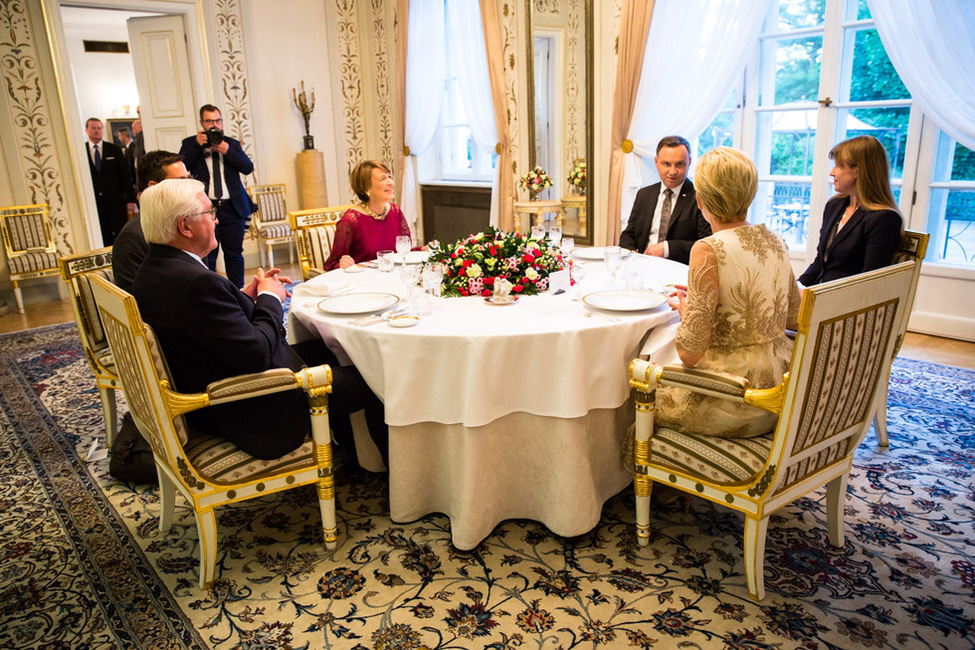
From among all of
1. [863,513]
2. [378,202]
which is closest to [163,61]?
[378,202]

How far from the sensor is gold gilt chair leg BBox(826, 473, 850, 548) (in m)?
2.13

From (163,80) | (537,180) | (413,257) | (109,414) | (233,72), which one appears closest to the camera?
(109,414)

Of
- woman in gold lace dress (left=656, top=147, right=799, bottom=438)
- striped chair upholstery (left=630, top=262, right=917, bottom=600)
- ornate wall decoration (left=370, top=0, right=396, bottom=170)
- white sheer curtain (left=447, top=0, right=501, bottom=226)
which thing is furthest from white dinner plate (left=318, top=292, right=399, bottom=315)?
ornate wall decoration (left=370, top=0, right=396, bottom=170)

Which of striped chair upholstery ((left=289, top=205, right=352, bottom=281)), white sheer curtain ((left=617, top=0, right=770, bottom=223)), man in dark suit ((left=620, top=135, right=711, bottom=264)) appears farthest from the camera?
white sheer curtain ((left=617, top=0, right=770, bottom=223))

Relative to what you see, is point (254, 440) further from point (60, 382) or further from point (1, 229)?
point (1, 229)

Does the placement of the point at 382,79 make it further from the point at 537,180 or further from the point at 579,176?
the point at 579,176

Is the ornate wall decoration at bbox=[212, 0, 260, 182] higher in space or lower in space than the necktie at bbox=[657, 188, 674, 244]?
higher

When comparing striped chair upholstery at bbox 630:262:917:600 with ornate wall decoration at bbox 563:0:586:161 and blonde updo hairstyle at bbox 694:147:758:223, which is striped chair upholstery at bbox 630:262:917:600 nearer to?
blonde updo hairstyle at bbox 694:147:758:223

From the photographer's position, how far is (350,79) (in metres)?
7.71

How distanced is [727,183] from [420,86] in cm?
573

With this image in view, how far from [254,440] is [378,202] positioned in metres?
1.87

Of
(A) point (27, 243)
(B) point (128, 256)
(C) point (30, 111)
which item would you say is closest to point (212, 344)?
(B) point (128, 256)

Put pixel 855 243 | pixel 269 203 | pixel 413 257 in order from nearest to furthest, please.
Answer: pixel 855 243, pixel 413 257, pixel 269 203

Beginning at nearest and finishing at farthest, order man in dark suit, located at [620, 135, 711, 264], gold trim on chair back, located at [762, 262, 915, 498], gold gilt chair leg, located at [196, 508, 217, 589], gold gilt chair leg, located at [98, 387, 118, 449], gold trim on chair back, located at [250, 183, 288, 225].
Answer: gold trim on chair back, located at [762, 262, 915, 498], gold gilt chair leg, located at [196, 508, 217, 589], gold gilt chair leg, located at [98, 387, 118, 449], man in dark suit, located at [620, 135, 711, 264], gold trim on chair back, located at [250, 183, 288, 225]
